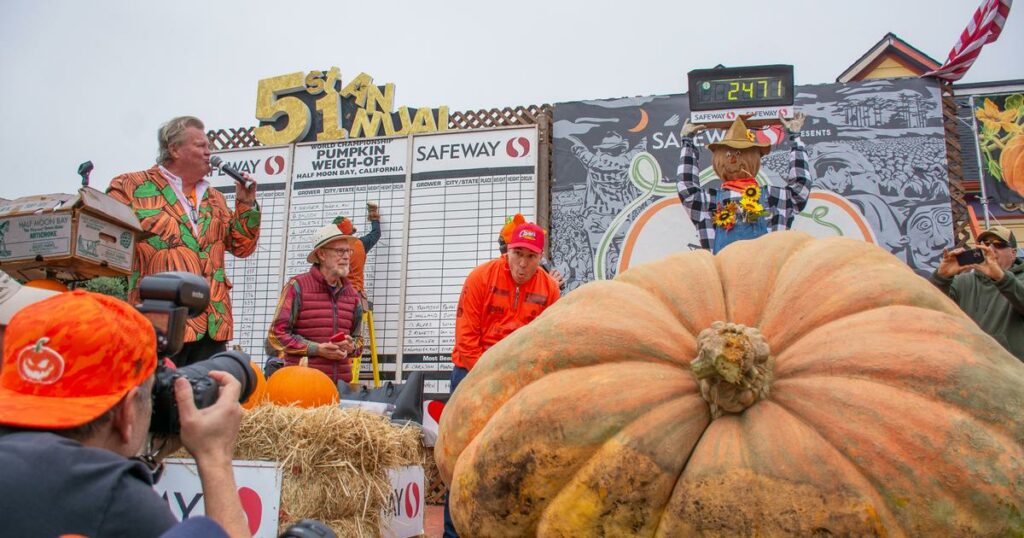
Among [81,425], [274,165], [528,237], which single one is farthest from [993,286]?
[274,165]

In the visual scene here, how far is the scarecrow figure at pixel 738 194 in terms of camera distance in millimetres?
4203

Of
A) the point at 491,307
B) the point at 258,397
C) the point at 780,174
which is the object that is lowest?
the point at 258,397

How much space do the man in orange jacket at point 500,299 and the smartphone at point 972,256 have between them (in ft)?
7.24

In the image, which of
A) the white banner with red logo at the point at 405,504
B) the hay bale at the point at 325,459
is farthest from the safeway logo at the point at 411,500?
the hay bale at the point at 325,459

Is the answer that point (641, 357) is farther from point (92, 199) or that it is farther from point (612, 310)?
point (92, 199)

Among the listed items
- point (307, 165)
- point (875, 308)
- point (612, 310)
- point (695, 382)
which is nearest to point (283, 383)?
point (612, 310)

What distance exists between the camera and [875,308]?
1936 mm

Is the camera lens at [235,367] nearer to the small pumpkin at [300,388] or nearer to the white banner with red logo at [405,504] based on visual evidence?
the white banner with red logo at [405,504]

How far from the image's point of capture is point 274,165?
750 cm

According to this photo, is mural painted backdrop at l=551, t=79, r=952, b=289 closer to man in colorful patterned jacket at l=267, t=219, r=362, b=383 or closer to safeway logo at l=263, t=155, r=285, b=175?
man in colorful patterned jacket at l=267, t=219, r=362, b=383

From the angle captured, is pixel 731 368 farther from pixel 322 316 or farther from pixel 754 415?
pixel 322 316

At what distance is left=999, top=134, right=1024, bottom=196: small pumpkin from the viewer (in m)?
9.21

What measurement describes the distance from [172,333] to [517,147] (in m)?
5.44

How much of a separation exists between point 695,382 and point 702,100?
3.75 m
